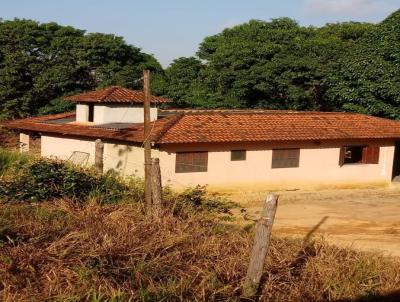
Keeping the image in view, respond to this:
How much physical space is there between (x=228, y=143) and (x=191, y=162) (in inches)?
63.4

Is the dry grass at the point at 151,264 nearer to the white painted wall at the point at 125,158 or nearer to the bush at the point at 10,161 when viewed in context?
the bush at the point at 10,161

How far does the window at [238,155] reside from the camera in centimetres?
2038

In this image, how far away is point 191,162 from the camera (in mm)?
19531

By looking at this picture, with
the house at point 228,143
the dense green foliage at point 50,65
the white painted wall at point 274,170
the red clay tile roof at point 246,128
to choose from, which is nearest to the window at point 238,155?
the house at point 228,143

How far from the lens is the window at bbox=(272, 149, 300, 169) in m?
21.3

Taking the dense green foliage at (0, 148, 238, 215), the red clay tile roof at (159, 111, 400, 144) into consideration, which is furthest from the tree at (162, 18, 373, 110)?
the dense green foliage at (0, 148, 238, 215)

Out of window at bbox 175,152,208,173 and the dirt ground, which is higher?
window at bbox 175,152,208,173

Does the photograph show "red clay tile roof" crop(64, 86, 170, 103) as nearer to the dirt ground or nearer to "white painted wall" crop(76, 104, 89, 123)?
"white painted wall" crop(76, 104, 89, 123)

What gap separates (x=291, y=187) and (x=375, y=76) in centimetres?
801

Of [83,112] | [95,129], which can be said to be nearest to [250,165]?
[95,129]

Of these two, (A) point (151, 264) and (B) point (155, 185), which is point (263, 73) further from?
(A) point (151, 264)

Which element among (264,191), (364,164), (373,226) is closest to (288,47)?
(364,164)

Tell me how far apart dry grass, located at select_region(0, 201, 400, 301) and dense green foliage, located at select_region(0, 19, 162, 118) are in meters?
23.6

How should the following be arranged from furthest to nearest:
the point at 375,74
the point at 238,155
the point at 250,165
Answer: the point at 375,74, the point at 250,165, the point at 238,155
